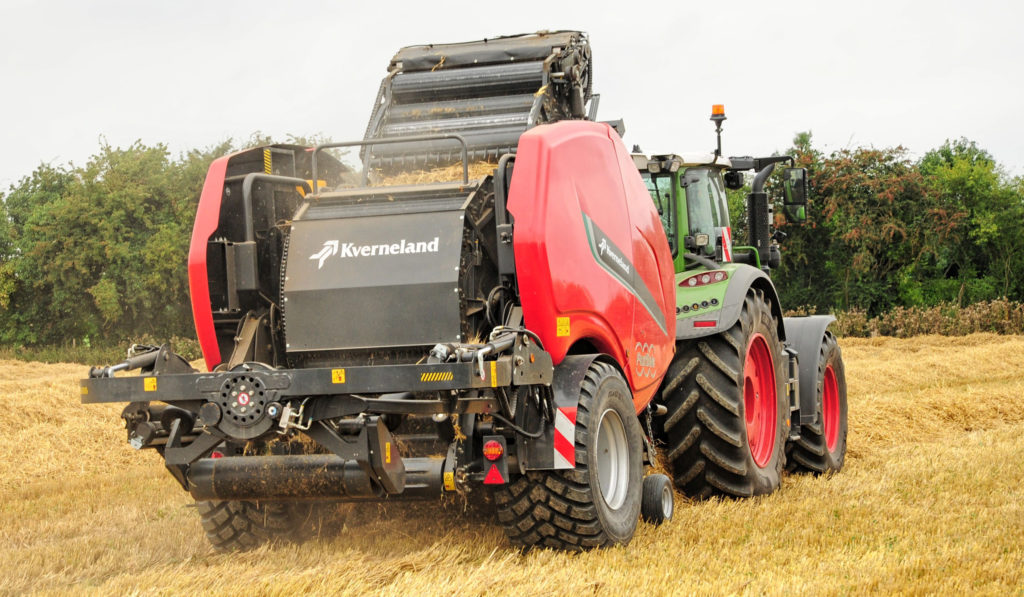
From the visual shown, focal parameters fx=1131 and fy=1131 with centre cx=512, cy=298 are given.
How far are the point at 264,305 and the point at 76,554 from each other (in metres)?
1.71

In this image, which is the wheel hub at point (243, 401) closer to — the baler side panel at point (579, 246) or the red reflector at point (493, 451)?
the red reflector at point (493, 451)

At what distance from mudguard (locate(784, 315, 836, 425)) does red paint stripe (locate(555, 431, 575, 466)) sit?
4261mm

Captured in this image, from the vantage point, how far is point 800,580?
16.5 ft

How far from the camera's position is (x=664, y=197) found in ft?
28.5

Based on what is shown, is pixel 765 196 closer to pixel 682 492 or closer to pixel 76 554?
pixel 682 492

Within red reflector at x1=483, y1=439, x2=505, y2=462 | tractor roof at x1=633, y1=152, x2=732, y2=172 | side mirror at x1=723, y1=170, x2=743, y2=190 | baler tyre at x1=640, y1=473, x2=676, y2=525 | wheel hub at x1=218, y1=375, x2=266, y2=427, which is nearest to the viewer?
wheel hub at x1=218, y1=375, x2=266, y2=427

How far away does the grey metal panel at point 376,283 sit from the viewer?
602 centimetres

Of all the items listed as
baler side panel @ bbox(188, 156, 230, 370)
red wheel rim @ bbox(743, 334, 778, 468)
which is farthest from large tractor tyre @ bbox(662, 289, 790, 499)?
baler side panel @ bbox(188, 156, 230, 370)

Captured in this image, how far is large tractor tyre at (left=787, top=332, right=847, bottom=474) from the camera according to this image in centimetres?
939

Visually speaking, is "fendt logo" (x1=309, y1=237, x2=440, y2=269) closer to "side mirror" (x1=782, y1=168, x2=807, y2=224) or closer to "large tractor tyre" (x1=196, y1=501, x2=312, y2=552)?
"large tractor tyre" (x1=196, y1=501, x2=312, y2=552)

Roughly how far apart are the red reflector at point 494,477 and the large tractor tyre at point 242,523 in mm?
1545

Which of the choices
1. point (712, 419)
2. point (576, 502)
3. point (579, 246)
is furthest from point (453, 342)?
point (712, 419)

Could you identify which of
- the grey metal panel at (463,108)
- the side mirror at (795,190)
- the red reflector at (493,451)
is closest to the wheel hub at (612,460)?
the red reflector at (493,451)

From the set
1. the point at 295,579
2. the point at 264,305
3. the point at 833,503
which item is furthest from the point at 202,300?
the point at 833,503
